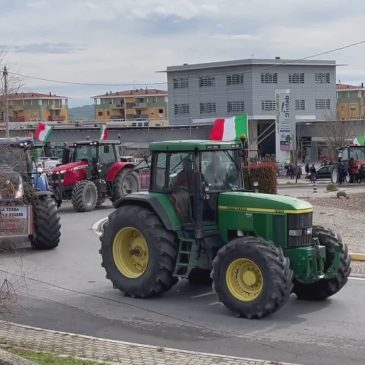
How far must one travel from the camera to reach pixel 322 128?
81.4 m

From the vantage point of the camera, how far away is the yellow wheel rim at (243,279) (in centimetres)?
1027

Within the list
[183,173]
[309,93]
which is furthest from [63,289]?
[309,93]

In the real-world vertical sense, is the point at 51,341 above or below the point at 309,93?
below

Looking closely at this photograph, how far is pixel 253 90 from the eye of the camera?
82.8m

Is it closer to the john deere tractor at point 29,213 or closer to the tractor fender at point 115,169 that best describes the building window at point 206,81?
the tractor fender at point 115,169

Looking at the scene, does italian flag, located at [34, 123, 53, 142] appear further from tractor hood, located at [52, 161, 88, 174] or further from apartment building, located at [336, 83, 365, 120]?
apartment building, located at [336, 83, 365, 120]

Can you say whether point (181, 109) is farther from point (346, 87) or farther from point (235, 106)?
point (346, 87)

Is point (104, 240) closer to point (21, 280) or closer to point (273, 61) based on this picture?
point (21, 280)

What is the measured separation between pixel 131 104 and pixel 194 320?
142418 millimetres

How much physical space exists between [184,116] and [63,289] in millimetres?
77121

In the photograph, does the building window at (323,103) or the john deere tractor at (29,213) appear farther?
the building window at (323,103)

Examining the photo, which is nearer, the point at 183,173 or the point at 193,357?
the point at 193,357

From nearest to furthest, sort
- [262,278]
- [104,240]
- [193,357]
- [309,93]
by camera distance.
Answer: [193,357], [262,278], [104,240], [309,93]

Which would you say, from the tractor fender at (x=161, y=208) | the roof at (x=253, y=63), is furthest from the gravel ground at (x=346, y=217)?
the roof at (x=253, y=63)
